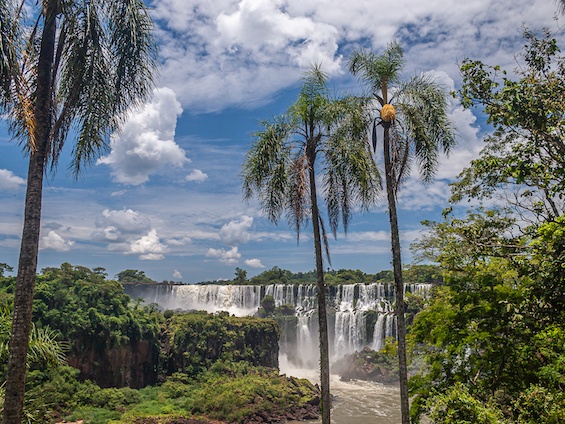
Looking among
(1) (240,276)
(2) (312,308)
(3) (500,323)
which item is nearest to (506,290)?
(3) (500,323)

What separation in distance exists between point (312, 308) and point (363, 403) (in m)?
17.0

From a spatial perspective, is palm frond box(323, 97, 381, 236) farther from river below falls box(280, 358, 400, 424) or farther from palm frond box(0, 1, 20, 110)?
river below falls box(280, 358, 400, 424)

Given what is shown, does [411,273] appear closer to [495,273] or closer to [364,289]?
[495,273]

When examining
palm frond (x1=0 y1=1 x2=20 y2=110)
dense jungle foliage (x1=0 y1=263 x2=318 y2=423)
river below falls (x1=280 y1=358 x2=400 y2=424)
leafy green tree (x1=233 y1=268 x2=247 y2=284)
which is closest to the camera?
palm frond (x1=0 y1=1 x2=20 y2=110)

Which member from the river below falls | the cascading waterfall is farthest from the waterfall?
the river below falls

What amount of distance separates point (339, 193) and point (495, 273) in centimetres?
449

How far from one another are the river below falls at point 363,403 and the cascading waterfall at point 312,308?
4.35 metres

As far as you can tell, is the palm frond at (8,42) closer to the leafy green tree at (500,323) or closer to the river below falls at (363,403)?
the leafy green tree at (500,323)

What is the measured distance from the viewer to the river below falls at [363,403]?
24.6 m

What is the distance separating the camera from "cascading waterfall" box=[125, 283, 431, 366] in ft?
132

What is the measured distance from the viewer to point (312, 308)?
45250 mm

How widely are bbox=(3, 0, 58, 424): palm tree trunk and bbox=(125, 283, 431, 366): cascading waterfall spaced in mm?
34069

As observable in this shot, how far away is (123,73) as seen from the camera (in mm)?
6004

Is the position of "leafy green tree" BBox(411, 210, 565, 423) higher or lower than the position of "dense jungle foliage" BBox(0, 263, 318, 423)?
higher
